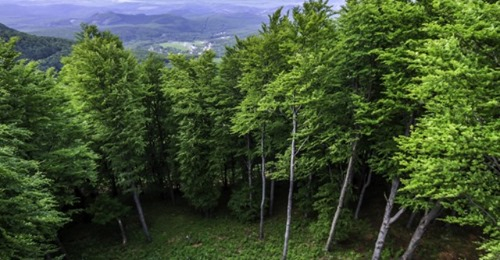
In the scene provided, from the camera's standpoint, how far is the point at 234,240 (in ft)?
75.9

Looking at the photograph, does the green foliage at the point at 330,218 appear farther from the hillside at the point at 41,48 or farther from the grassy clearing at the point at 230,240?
the hillside at the point at 41,48

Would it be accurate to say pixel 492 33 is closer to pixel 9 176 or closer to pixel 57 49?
pixel 9 176

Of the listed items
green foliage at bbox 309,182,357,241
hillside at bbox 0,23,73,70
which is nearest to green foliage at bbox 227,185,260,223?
green foliage at bbox 309,182,357,241

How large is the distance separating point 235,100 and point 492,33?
16.9m

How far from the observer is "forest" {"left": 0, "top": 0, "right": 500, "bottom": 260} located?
9820mm

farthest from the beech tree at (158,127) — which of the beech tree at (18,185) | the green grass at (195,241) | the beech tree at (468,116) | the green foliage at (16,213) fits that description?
the beech tree at (468,116)

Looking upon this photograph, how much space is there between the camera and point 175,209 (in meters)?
29.6

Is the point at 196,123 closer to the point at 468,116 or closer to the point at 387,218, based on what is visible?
the point at 387,218

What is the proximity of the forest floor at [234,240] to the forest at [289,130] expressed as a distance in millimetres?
201

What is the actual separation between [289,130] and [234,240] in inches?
349

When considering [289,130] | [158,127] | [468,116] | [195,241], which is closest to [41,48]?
[158,127]

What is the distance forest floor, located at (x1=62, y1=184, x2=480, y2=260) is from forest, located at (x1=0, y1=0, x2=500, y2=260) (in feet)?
0.66

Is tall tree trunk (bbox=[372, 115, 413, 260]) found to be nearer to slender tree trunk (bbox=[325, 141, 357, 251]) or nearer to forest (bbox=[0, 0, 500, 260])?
forest (bbox=[0, 0, 500, 260])

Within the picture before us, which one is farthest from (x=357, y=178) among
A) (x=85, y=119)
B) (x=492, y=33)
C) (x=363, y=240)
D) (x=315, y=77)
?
(x=85, y=119)
